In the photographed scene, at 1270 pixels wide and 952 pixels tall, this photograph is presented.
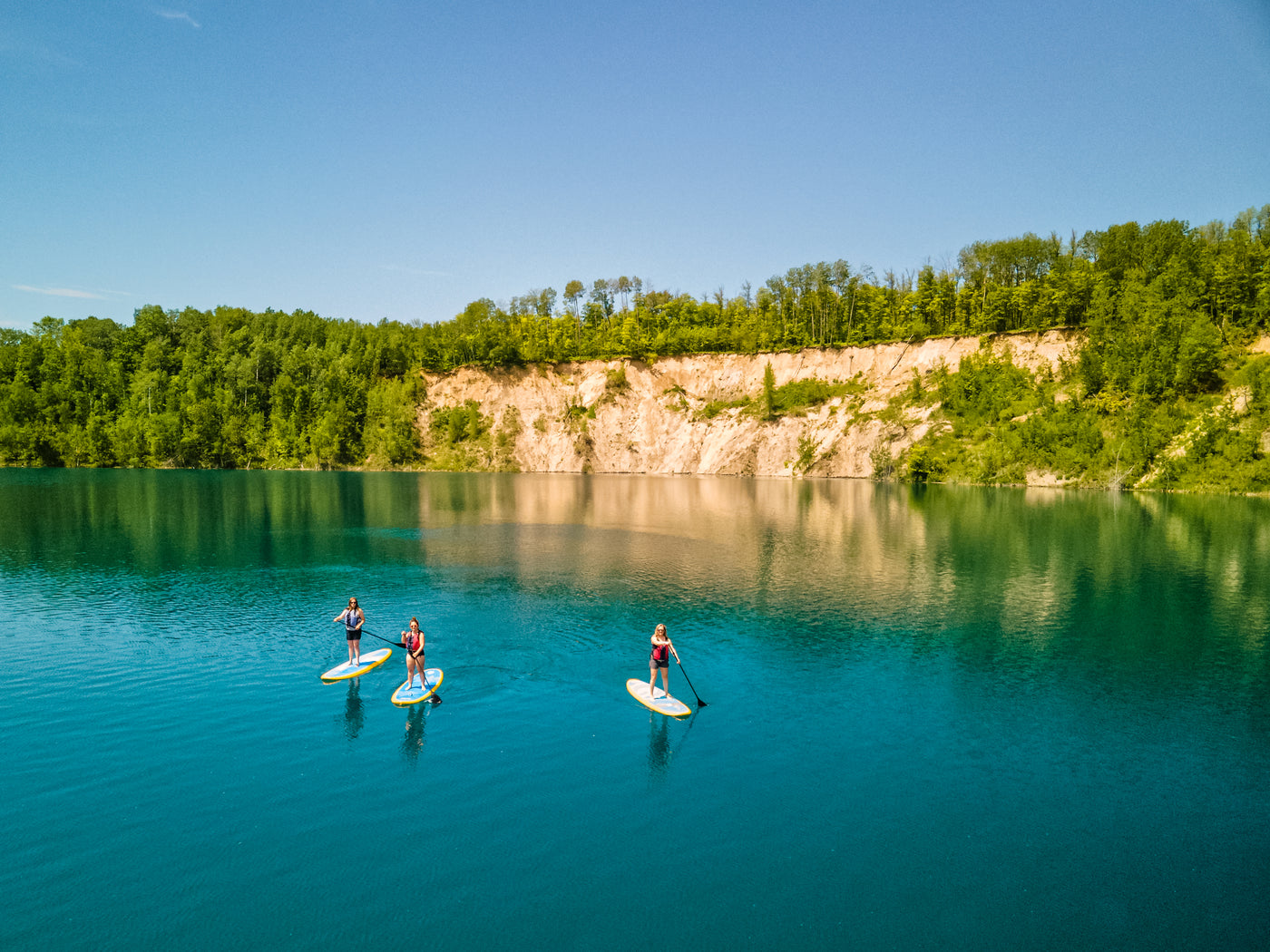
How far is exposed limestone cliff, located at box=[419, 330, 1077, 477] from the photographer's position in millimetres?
131750

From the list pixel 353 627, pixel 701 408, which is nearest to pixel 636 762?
pixel 353 627

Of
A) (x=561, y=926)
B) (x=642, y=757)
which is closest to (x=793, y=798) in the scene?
(x=642, y=757)

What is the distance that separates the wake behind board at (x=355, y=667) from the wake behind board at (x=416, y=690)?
2212 mm

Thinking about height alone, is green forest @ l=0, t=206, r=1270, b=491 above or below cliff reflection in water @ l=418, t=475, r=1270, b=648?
above

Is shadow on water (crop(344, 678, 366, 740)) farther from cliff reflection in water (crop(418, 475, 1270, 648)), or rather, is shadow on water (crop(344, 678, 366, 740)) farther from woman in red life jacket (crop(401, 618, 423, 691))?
cliff reflection in water (crop(418, 475, 1270, 648))

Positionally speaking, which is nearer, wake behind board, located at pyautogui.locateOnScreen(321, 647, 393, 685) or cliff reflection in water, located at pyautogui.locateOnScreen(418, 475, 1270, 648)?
wake behind board, located at pyautogui.locateOnScreen(321, 647, 393, 685)

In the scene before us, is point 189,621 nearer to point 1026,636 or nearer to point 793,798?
point 793,798

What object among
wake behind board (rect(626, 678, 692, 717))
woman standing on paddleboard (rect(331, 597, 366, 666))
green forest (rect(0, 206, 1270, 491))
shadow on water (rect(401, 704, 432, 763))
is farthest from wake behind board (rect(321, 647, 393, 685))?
green forest (rect(0, 206, 1270, 491))

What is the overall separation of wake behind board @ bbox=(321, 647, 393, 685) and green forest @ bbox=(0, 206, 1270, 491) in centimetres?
10814

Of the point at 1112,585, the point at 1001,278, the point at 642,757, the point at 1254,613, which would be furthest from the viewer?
the point at 1001,278

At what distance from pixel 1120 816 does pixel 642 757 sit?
1090 centimetres

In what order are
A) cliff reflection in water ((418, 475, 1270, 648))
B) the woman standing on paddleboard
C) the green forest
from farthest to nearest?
the green forest
cliff reflection in water ((418, 475, 1270, 648))
the woman standing on paddleboard

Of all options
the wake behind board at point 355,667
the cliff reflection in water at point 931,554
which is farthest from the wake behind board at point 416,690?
the cliff reflection in water at point 931,554

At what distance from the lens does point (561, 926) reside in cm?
1229
